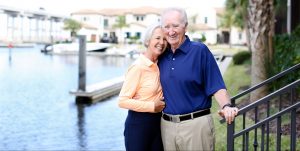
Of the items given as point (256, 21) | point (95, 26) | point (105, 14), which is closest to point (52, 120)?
point (256, 21)

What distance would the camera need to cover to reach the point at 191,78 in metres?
3.38

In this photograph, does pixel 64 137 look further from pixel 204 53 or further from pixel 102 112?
pixel 204 53

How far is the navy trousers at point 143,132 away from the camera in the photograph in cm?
Answer: 375

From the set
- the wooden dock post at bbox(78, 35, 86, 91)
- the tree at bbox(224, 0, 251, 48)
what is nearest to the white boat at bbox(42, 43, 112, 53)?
the tree at bbox(224, 0, 251, 48)

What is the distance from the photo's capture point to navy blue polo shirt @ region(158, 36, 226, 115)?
3.39 metres

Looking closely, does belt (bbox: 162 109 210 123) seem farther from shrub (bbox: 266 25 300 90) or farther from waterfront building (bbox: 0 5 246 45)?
waterfront building (bbox: 0 5 246 45)

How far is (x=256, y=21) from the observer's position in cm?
1050

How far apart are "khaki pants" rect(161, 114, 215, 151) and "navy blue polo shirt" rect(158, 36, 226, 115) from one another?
3.5 inches

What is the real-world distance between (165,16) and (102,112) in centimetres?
906

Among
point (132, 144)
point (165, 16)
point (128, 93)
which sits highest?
point (165, 16)

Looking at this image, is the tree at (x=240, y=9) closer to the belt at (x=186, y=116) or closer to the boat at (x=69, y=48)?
the belt at (x=186, y=116)

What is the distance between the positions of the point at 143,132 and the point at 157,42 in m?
0.69

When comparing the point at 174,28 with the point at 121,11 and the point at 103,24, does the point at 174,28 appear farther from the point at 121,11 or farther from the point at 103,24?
the point at 103,24

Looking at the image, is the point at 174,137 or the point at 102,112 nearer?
the point at 174,137
